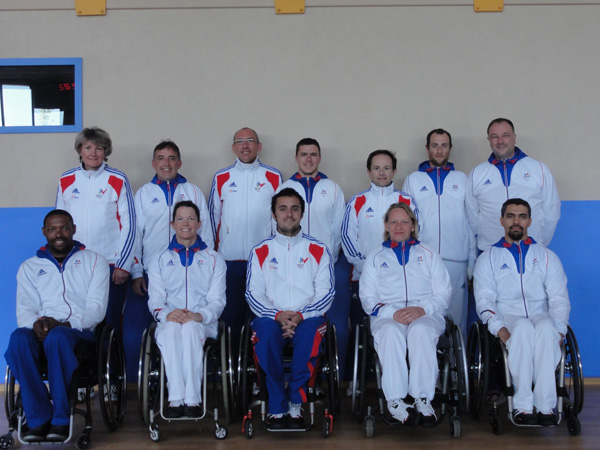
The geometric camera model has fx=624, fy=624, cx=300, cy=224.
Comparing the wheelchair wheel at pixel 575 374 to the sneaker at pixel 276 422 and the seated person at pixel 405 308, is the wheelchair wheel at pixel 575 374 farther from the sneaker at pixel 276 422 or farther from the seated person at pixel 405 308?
the sneaker at pixel 276 422

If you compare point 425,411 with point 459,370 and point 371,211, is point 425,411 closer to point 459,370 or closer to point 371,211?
point 459,370

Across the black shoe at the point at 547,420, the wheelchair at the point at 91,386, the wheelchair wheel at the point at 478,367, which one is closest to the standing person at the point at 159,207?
the wheelchair at the point at 91,386

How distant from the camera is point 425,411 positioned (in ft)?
9.61

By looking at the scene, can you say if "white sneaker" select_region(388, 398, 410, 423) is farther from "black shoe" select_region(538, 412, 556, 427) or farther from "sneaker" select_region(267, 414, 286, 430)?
"black shoe" select_region(538, 412, 556, 427)

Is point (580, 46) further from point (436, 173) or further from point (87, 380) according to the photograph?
point (87, 380)

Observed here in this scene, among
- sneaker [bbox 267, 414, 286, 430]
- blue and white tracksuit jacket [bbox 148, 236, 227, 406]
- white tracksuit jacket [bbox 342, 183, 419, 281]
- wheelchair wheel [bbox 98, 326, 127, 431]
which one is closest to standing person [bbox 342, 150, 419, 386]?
white tracksuit jacket [bbox 342, 183, 419, 281]

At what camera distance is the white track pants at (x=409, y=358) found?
2.95 m

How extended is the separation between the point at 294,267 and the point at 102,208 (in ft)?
4.13

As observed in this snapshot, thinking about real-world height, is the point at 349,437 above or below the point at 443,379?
below

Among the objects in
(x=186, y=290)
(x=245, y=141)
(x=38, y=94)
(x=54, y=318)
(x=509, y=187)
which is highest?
(x=38, y=94)

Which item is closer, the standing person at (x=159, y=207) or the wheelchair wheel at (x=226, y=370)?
the wheelchair wheel at (x=226, y=370)

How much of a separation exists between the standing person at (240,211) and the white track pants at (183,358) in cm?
84

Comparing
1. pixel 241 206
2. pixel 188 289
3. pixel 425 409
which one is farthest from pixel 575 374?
pixel 241 206

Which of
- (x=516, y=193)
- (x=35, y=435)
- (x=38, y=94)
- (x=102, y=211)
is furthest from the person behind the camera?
(x=38, y=94)
